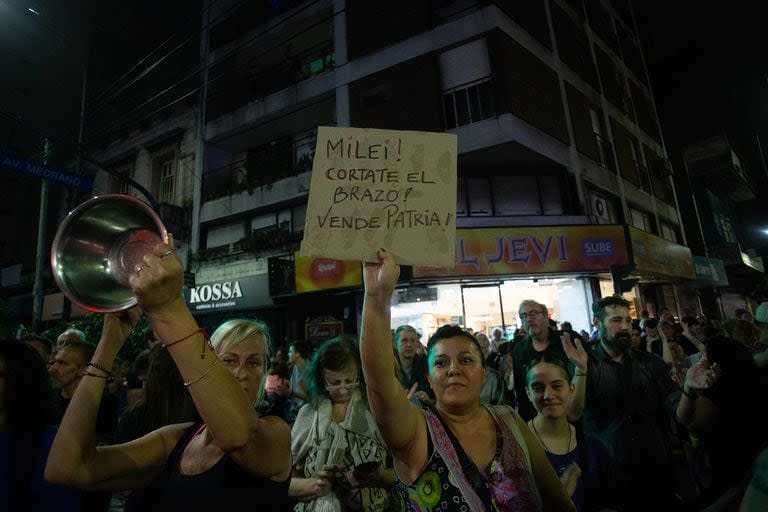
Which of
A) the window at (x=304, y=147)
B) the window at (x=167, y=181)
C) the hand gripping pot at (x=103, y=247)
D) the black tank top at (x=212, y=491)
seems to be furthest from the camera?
the window at (x=167, y=181)

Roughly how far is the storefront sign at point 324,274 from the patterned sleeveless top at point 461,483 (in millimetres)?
10366

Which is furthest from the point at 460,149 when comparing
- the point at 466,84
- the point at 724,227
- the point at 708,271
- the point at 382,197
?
the point at 724,227

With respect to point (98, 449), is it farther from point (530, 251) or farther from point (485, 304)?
point (485, 304)

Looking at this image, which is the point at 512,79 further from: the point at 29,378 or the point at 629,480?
the point at 29,378

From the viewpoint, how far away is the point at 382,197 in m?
1.88

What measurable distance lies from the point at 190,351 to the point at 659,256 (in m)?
17.9

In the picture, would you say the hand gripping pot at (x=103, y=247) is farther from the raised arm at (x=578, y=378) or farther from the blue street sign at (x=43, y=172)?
the blue street sign at (x=43, y=172)

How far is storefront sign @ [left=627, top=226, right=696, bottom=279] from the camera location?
44.4ft

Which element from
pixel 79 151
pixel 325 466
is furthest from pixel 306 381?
pixel 79 151

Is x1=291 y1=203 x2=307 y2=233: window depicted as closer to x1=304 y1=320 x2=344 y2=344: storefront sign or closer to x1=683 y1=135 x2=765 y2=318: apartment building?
x1=304 y1=320 x2=344 y2=344: storefront sign

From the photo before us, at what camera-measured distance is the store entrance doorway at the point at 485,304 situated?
41.5ft

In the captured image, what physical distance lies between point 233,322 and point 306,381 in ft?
4.70

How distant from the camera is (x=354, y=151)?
6.25 ft

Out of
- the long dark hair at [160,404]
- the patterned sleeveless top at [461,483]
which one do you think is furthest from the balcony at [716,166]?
the long dark hair at [160,404]
